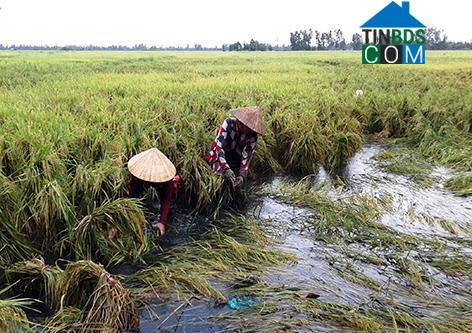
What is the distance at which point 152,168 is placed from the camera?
404cm

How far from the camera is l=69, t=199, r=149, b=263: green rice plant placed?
3.80 m

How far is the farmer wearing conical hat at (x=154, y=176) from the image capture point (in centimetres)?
402

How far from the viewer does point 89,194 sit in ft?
13.5

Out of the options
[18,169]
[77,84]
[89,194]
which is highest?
[77,84]

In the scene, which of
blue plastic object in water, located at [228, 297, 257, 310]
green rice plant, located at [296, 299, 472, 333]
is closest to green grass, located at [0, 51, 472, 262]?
blue plastic object in water, located at [228, 297, 257, 310]

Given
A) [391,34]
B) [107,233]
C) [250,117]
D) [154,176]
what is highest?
[391,34]

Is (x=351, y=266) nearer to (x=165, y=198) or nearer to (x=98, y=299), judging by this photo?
(x=165, y=198)

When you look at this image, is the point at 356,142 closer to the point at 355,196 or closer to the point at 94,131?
the point at 355,196

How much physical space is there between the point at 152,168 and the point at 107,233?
67 cm

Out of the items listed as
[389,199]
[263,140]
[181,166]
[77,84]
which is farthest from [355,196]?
[77,84]

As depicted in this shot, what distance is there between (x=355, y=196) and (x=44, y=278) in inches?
150

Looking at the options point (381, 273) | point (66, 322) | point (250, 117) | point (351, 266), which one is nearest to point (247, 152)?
point (250, 117)

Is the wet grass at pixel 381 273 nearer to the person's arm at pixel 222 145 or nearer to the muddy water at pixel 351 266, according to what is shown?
the muddy water at pixel 351 266

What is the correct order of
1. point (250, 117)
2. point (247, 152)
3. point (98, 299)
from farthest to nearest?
point (247, 152), point (250, 117), point (98, 299)
